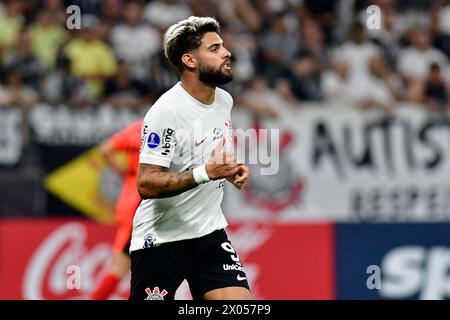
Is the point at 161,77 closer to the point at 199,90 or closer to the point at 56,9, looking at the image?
the point at 56,9

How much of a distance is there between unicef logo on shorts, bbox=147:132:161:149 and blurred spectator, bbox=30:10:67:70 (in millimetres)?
7779

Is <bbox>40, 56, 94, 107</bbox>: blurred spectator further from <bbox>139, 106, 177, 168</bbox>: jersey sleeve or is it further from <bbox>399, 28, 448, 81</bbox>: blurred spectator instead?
<bbox>139, 106, 177, 168</bbox>: jersey sleeve

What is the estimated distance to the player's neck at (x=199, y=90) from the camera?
24.6ft

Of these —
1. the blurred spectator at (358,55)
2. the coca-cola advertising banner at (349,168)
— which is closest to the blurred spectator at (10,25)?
the coca-cola advertising banner at (349,168)

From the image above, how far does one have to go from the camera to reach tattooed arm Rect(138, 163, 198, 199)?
7.03 meters

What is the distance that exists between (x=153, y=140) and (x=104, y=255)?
534cm

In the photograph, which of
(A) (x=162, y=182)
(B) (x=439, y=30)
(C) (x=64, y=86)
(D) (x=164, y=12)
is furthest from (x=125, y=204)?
(B) (x=439, y=30)

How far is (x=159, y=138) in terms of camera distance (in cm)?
717

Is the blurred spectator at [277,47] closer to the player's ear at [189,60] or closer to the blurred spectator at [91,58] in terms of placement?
the blurred spectator at [91,58]

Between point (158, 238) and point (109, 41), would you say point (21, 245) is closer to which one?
→ point (109, 41)

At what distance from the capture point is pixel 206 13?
15.7 meters

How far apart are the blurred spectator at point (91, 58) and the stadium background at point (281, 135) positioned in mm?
20

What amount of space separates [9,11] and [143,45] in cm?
182

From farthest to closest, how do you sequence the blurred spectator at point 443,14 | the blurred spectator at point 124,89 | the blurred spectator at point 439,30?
the blurred spectator at point 443,14, the blurred spectator at point 439,30, the blurred spectator at point 124,89
